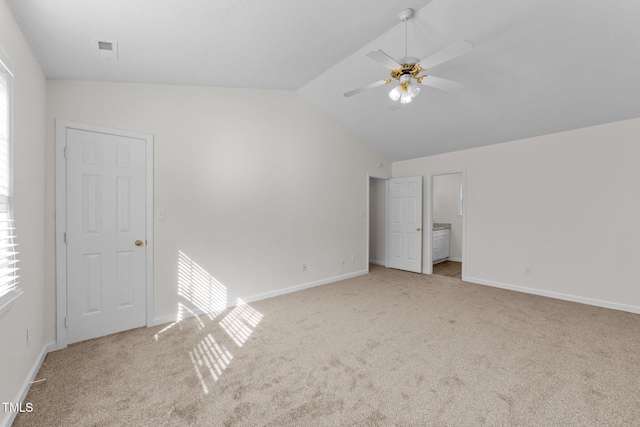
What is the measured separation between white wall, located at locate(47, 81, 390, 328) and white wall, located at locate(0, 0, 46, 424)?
241mm

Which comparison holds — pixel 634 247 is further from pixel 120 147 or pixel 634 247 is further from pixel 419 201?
pixel 120 147

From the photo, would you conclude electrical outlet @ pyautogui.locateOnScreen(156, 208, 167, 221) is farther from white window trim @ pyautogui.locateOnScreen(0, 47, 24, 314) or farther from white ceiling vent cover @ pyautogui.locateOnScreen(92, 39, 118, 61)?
white ceiling vent cover @ pyautogui.locateOnScreen(92, 39, 118, 61)

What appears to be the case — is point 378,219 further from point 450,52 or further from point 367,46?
point 450,52

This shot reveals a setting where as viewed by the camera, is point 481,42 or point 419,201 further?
point 419,201

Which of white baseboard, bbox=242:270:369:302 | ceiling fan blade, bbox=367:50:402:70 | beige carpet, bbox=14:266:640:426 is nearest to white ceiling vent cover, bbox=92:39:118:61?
ceiling fan blade, bbox=367:50:402:70

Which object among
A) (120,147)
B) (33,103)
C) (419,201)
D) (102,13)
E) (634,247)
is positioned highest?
(102,13)

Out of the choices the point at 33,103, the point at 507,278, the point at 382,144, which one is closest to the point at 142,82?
the point at 33,103

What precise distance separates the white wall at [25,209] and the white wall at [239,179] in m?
0.24

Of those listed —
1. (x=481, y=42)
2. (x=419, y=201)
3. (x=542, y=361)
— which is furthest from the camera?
(x=419, y=201)

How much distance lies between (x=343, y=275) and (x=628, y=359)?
3.39 m

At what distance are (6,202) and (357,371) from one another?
255 centimetres

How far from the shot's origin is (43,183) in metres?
2.35

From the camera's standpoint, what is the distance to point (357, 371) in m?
2.14

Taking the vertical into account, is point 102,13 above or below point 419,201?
above
